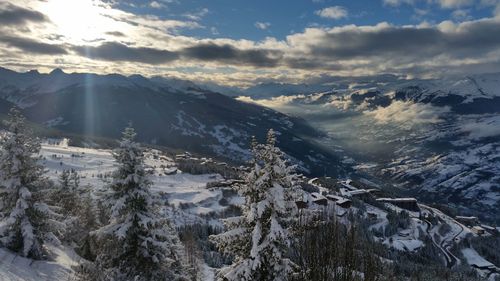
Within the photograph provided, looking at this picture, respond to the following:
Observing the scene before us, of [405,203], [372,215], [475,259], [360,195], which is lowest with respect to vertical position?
[475,259]

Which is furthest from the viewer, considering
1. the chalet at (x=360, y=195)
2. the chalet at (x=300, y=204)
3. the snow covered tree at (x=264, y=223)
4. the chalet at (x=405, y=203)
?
the chalet at (x=405, y=203)

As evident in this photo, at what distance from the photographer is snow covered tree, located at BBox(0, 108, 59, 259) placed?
92.3ft

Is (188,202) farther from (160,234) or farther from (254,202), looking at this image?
(254,202)

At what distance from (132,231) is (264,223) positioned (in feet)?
33.7

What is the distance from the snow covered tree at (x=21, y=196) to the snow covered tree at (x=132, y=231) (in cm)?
516

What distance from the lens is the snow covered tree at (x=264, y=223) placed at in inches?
703

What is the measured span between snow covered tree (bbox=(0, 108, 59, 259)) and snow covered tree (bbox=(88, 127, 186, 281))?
16.9ft

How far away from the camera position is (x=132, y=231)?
2572cm

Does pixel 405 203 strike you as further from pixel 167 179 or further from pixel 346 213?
pixel 346 213

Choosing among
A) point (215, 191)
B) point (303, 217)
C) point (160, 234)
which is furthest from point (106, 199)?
point (215, 191)

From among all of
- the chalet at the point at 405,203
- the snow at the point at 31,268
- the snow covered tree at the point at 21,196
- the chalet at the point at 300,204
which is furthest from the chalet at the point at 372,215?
the chalet at the point at 300,204

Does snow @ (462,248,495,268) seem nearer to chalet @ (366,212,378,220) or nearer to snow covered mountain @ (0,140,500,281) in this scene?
snow covered mountain @ (0,140,500,281)

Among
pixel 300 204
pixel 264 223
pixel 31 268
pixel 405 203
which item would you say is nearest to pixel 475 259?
pixel 405 203

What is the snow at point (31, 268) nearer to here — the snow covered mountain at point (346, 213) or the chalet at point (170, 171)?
the snow covered mountain at point (346, 213)
